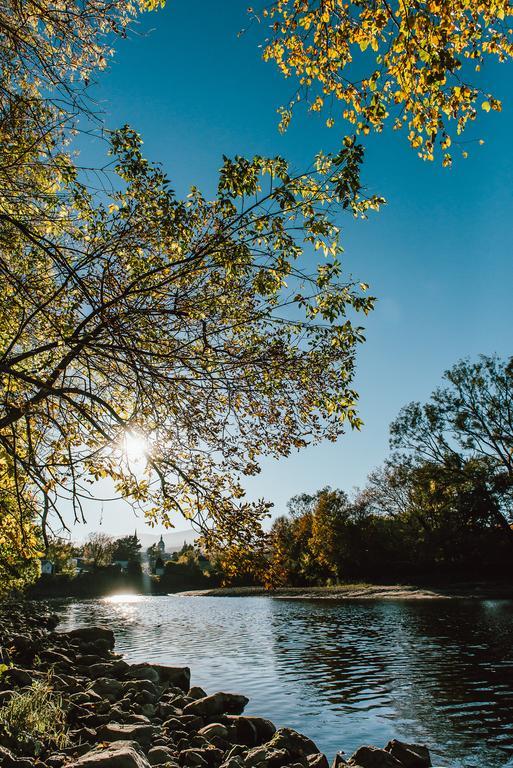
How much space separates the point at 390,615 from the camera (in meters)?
35.7

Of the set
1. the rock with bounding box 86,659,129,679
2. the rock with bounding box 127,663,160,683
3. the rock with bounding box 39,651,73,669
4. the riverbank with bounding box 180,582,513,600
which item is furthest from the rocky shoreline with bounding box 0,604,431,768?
the riverbank with bounding box 180,582,513,600

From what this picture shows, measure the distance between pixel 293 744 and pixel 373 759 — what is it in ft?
5.10

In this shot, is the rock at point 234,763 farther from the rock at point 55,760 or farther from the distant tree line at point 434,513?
the distant tree line at point 434,513

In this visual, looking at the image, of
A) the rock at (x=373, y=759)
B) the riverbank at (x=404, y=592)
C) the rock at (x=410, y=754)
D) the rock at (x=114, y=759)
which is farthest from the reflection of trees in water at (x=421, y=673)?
the riverbank at (x=404, y=592)

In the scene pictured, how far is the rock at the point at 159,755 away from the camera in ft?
27.0

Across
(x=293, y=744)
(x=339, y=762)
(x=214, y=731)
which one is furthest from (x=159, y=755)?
(x=339, y=762)

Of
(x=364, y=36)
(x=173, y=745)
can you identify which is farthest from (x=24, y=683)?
(x=364, y=36)

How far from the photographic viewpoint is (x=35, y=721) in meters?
8.71

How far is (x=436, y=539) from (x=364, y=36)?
2506 inches

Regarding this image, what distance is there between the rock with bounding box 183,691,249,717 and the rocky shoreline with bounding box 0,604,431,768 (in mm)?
23

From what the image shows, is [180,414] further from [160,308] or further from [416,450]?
[416,450]

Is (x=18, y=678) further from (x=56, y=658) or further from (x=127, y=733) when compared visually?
(x=56, y=658)

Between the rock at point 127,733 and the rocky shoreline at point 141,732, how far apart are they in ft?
0.06

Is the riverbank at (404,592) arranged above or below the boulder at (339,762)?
below
